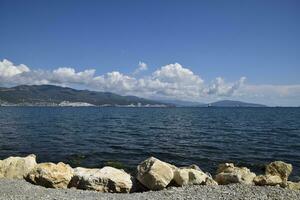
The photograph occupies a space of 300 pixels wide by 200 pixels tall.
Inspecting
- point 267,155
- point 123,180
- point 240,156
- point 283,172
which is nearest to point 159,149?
point 240,156

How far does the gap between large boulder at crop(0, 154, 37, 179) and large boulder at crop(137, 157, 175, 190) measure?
26.0ft

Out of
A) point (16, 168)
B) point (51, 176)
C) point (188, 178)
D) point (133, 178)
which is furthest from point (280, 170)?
point (16, 168)

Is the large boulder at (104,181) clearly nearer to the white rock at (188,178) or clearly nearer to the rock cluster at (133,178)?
the rock cluster at (133,178)

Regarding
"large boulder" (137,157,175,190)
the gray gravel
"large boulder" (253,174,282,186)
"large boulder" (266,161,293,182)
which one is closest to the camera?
the gray gravel

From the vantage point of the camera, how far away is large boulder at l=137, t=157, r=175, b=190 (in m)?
18.2

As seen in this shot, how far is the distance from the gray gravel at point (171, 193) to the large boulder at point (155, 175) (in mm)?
616

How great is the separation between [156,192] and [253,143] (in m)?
32.8

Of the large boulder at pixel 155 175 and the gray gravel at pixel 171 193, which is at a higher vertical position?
the large boulder at pixel 155 175

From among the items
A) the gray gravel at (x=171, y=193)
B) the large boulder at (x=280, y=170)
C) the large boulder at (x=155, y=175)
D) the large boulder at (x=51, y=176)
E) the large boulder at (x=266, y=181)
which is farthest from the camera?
the large boulder at (x=280, y=170)

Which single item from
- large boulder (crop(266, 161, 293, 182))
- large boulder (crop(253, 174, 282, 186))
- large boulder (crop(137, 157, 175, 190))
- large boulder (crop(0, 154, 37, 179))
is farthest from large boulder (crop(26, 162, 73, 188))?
large boulder (crop(266, 161, 293, 182))

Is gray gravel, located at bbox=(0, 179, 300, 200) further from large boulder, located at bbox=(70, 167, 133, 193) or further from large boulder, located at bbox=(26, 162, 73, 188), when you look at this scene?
large boulder, located at bbox=(70, 167, 133, 193)

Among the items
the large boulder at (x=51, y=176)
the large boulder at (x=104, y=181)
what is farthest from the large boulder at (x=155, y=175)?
the large boulder at (x=51, y=176)

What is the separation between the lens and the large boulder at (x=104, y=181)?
18.2 m

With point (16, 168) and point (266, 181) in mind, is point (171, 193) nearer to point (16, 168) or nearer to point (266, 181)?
point (266, 181)
